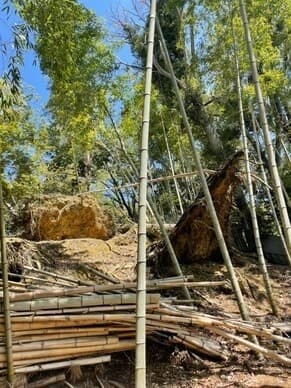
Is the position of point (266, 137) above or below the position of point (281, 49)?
below

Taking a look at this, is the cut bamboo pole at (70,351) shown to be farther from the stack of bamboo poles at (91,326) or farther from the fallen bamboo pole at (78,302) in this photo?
the fallen bamboo pole at (78,302)

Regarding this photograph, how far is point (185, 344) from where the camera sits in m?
2.57

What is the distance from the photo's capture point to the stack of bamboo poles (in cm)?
220

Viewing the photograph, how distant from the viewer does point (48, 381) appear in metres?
2.24

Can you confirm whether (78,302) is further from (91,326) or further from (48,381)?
(48,381)

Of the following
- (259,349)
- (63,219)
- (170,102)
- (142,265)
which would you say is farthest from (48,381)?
(170,102)

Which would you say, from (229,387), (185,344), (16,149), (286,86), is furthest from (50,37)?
(16,149)

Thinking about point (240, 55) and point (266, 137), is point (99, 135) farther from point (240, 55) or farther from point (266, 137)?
point (266, 137)

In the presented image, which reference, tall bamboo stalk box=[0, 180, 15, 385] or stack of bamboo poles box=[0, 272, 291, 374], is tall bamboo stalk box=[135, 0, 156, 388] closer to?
stack of bamboo poles box=[0, 272, 291, 374]

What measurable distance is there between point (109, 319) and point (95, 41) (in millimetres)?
4154

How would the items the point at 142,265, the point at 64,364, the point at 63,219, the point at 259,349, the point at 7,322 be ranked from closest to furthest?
the point at 142,265 → the point at 7,322 → the point at 64,364 → the point at 259,349 → the point at 63,219

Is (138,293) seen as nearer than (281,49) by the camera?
Yes

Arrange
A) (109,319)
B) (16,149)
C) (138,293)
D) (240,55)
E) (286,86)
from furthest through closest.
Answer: (16,149) → (286,86) → (240,55) → (109,319) → (138,293)

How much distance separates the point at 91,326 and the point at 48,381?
353 mm
